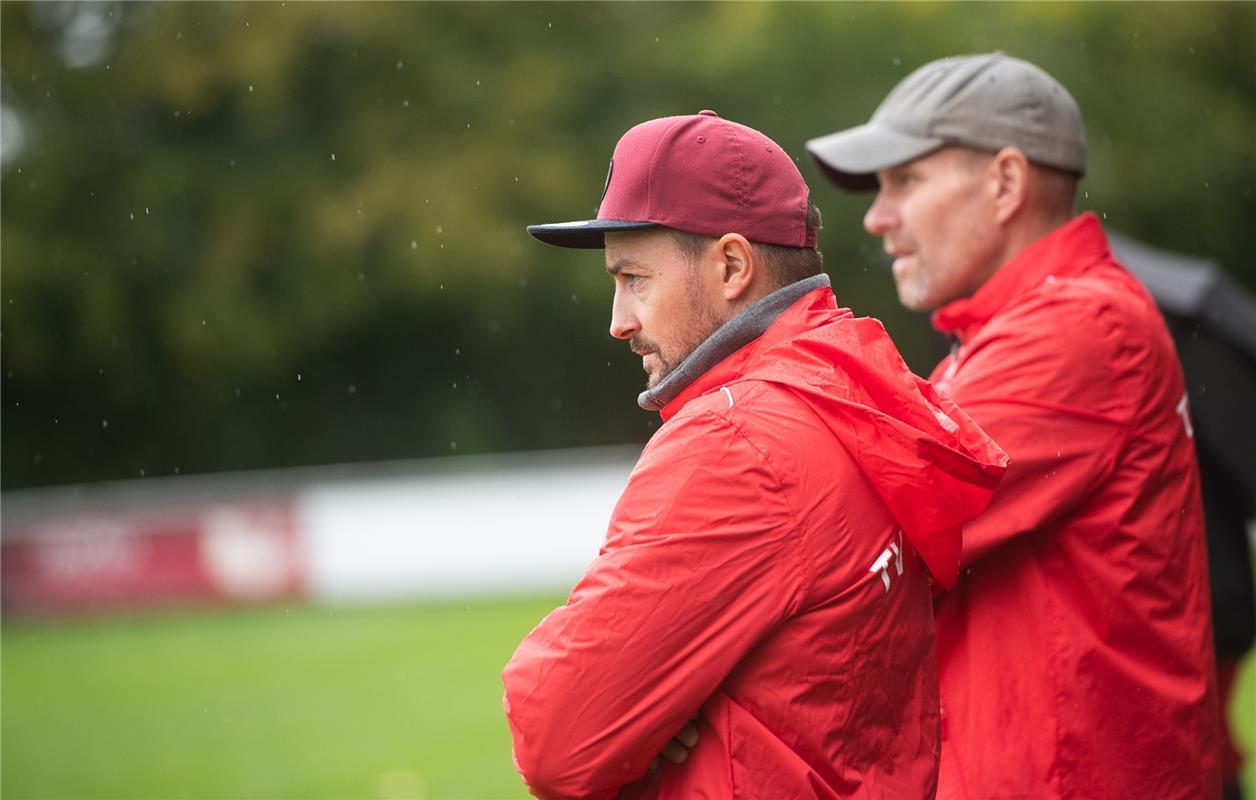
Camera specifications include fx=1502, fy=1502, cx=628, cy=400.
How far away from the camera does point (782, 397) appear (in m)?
2.27

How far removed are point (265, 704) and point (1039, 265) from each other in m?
8.50

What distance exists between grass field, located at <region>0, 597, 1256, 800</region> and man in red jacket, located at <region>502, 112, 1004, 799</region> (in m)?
5.46

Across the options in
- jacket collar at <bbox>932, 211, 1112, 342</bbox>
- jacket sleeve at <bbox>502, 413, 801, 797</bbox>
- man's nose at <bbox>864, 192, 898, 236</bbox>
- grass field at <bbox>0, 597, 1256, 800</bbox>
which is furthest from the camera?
grass field at <bbox>0, 597, 1256, 800</bbox>

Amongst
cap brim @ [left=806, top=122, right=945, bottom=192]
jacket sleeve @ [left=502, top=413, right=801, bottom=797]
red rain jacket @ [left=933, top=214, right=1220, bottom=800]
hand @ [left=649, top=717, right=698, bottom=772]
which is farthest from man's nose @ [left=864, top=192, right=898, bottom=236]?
hand @ [left=649, top=717, right=698, bottom=772]

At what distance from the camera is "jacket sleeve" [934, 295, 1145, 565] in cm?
286

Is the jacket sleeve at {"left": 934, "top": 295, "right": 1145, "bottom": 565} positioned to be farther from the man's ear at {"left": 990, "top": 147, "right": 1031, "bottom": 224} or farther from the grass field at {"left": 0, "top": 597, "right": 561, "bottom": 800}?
the grass field at {"left": 0, "top": 597, "right": 561, "bottom": 800}

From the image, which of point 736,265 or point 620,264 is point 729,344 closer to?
point 736,265

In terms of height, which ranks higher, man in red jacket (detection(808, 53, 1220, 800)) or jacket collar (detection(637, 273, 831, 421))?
jacket collar (detection(637, 273, 831, 421))

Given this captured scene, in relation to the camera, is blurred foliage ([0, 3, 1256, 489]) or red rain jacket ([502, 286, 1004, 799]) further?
blurred foliage ([0, 3, 1256, 489])

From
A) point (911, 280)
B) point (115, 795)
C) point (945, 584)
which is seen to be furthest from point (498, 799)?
point (945, 584)

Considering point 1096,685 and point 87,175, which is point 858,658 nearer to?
point 1096,685

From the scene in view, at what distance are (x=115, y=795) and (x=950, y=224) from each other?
21.3 ft

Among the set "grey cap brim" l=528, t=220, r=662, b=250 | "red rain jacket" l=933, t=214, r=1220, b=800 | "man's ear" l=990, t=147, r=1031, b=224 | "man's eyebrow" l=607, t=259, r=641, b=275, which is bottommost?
"red rain jacket" l=933, t=214, r=1220, b=800

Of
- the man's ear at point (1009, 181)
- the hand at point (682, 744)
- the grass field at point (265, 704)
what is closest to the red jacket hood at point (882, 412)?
the hand at point (682, 744)
